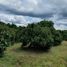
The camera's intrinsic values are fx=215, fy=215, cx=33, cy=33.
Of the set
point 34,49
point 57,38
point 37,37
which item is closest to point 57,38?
point 57,38

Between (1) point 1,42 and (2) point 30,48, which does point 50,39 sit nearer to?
(2) point 30,48

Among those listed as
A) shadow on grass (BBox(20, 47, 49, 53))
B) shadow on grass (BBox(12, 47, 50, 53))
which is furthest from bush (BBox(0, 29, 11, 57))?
shadow on grass (BBox(20, 47, 49, 53))

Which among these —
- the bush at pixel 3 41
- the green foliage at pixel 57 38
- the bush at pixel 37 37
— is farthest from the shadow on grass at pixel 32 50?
the bush at pixel 3 41

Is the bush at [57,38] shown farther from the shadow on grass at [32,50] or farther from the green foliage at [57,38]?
the shadow on grass at [32,50]

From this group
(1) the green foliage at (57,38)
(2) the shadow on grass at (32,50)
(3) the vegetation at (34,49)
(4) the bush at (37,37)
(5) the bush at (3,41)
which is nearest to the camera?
(3) the vegetation at (34,49)

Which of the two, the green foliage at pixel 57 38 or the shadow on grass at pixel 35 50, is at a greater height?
the green foliage at pixel 57 38

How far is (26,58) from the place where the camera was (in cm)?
3356

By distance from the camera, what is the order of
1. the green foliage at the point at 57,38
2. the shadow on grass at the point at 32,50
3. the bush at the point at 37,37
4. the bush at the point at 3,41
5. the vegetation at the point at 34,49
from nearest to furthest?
the vegetation at the point at 34,49 < the bush at the point at 3,41 < the bush at the point at 37,37 < the shadow on grass at the point at 32,50 < the green foliage at the point at 57,38

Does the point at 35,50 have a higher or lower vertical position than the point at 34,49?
lower

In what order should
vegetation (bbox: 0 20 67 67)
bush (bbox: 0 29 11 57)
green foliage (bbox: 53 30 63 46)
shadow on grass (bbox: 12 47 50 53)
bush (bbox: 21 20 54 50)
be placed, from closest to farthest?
1. vegetation (bbox: 0 20 67 67)
2. bush (bbox: 0 29 11 57)
3. bush (bbox: 21 20 54 50)
4. shadow on grass (bbox: 12 47 50 53)
5. green foliage (bbox: 53 30 63 46)

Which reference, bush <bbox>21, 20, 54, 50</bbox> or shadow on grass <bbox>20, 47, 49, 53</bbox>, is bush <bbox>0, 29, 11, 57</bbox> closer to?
bush <bbox>21, 20, 54, 50</bbox>

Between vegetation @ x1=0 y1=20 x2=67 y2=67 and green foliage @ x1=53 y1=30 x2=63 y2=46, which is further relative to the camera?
green foliage @ x1=53 y1=30 x2=63 y2=46

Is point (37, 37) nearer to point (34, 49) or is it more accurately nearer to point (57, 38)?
point (34, 49)

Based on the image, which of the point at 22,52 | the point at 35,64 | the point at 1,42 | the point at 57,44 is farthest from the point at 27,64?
the point at 57,44
